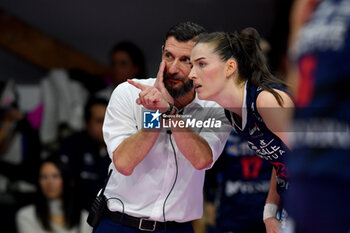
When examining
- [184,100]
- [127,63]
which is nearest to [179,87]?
[184,100]

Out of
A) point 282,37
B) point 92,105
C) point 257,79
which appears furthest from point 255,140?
point 92,105

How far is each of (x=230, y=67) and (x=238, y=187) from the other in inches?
57.3

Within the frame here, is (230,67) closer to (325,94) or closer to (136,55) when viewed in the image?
(325,94)

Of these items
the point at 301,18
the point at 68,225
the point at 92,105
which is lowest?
the point at 68,225

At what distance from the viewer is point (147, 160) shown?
2.16 metres

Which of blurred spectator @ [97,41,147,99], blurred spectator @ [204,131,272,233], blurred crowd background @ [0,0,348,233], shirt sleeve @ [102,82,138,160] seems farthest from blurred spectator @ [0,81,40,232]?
shirt sleeve @ [102,82,138,160]

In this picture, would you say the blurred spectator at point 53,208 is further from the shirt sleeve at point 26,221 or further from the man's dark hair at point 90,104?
the man's dark hair at point 90,104

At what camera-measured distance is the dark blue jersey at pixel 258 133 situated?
1.96 meters

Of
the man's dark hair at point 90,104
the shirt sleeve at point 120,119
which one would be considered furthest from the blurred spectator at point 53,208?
the shirt sleeve at point 120,119

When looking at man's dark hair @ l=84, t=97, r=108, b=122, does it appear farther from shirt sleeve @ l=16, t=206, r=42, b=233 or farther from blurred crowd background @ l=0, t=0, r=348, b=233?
shirt sleeve @ l=16, t=206, r=42, b=233

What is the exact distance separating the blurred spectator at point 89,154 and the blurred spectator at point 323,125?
2.56 metres

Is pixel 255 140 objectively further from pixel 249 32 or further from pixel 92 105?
pixel 92 105

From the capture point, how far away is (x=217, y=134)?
2193 millimetres

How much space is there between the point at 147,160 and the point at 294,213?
45.2 inches
